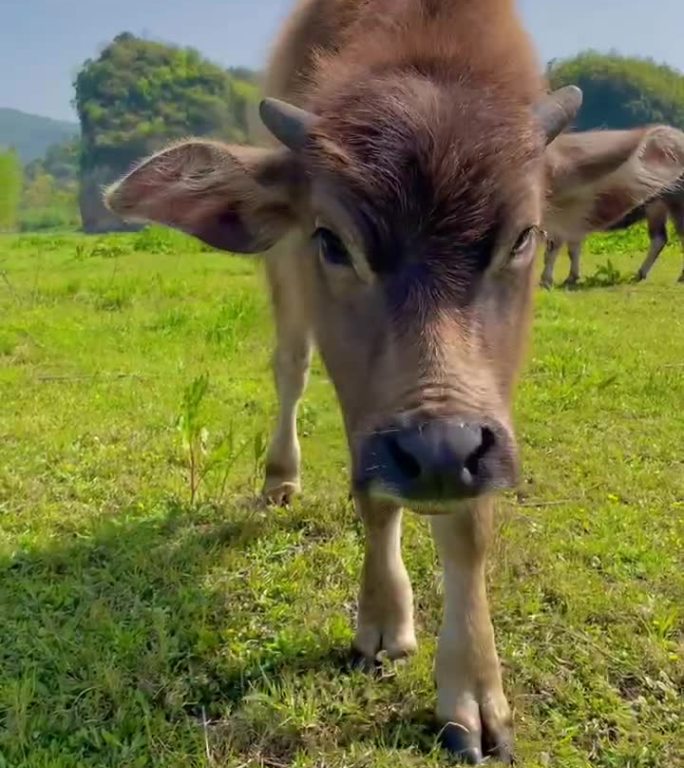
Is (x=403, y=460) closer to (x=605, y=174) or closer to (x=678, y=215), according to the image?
(x=605, y=174)

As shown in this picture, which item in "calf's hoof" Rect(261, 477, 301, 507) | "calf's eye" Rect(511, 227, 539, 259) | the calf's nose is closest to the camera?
the calf's nose

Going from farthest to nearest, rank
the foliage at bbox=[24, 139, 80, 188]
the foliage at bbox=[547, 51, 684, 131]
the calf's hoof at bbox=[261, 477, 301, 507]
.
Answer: the foliage at bbox=[24, 139, 80, 188], the foliage at bbox=[547, 51, 684, 131], the calf's hoof at bbox=[261, 477, 301, 507]

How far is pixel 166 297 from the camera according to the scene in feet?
Answer: 31.6

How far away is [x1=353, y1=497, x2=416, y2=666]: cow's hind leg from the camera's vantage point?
2793 mm

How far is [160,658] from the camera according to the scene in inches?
109

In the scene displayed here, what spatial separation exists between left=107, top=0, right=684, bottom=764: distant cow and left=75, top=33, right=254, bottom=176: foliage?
172 ft

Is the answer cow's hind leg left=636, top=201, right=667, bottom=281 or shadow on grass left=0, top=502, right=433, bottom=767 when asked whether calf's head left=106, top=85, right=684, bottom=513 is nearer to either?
shadow on grass left=0, top=502, right=433, bottom=767

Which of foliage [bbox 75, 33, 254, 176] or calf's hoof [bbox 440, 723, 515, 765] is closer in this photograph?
calf's hoof [bbox 440, 723, 515, 765]

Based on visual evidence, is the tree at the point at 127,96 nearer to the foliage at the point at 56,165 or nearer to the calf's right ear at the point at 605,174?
the calf's right ear at the point at 605,174

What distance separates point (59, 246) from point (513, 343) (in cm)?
1778

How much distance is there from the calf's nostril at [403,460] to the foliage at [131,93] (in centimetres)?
5317

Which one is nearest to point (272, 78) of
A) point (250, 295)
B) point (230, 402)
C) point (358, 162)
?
point (358, 162)

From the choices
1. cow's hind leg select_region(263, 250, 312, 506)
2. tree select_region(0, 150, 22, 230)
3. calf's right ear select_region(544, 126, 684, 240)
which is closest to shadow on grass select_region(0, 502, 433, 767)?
cow's hind leg select_region(263, 250, 312, 506)

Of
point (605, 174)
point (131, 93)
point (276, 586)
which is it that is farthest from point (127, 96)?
point (605, 174)
